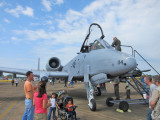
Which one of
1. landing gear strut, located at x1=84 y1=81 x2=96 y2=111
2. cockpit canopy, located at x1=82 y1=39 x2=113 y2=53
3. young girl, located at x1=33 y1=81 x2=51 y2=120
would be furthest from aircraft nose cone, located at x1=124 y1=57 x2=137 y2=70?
young girl, located at x1=33 y1=81 x2=51 y2=120

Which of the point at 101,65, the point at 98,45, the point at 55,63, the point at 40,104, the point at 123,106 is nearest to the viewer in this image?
the point at 40,104

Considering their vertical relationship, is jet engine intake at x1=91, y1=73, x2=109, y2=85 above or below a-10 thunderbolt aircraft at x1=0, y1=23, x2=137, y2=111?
below

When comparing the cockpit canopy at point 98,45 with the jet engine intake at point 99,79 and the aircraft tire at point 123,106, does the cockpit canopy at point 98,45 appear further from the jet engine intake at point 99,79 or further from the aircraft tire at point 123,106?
the aircraft tire at point 123,106

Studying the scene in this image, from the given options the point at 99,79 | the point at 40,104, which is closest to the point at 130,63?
the point at 99,79

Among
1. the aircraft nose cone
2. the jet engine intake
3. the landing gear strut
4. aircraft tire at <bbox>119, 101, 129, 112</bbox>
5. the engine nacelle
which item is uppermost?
the engine nacelle

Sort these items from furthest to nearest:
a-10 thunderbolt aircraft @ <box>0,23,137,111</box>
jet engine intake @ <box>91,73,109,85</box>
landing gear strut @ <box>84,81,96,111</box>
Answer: landing gear strut @ <box>84,81,96,111</box> < jet engine intake @ <box>91,73,109,85</box> < a-10 thunderbolt aircraft @ <box>0,23,137,111</box>

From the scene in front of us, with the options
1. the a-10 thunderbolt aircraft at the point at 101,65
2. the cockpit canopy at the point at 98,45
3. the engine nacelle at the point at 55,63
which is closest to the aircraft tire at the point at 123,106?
the a-10 thunderbolt aircraft at the point at 101,65

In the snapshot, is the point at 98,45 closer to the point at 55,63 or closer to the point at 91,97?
the point at 91,97

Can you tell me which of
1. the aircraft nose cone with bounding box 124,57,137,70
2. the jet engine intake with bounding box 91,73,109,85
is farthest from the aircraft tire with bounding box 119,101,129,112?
the aircraft nose cone with bounding box 124,57,137,70

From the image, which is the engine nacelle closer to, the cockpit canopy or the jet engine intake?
the cockpit canopy

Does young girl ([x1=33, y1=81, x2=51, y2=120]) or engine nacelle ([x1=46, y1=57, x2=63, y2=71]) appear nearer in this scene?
young girl ([x1=33, y1=81, x2=51, y2=120])

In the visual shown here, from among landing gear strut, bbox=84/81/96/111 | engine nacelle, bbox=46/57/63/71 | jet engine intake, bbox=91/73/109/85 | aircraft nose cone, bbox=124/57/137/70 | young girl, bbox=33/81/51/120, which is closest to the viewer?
young girl, bbox=33/81/51/120

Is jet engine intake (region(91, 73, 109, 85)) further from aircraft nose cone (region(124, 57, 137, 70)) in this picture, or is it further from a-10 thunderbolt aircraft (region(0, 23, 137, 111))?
aircraft nose cone (region(124, 57, 137, 70))

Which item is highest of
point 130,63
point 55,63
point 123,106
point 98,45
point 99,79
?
point 98,45
